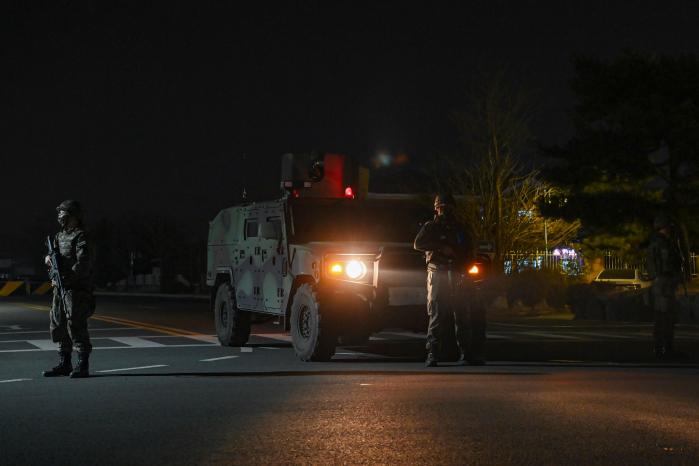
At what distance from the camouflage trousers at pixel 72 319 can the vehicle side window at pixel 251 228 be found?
4256mm

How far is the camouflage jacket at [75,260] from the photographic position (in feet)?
38.7

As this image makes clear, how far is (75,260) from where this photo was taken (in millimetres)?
11922

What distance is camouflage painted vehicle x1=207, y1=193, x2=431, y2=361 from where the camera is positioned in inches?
541

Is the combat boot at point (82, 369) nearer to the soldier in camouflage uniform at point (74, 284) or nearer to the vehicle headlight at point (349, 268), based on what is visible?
the soldier in camouflage uniform at point (74, 284)

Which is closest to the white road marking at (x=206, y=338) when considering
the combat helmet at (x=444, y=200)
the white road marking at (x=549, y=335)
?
the white road marking at (x=549, y=335)

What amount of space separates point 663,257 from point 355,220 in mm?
4168

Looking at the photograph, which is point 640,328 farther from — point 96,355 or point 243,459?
point 243,459

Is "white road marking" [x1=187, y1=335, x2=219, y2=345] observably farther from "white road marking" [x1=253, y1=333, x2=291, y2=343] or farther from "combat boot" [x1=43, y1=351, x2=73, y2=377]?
"combat boot" [x1=43, y1=351, x2=73, y2=377]

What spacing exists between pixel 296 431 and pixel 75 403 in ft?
8.76

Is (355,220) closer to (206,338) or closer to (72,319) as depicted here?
(72,319)

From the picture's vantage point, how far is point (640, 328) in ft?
73.4

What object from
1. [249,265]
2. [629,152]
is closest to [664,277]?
[249,265]

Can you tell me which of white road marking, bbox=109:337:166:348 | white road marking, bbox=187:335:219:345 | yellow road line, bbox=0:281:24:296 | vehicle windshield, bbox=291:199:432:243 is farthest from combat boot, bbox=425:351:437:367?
yellow road line, bbox=0:281:24:296

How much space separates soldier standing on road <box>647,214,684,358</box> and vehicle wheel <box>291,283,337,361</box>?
4398mm
